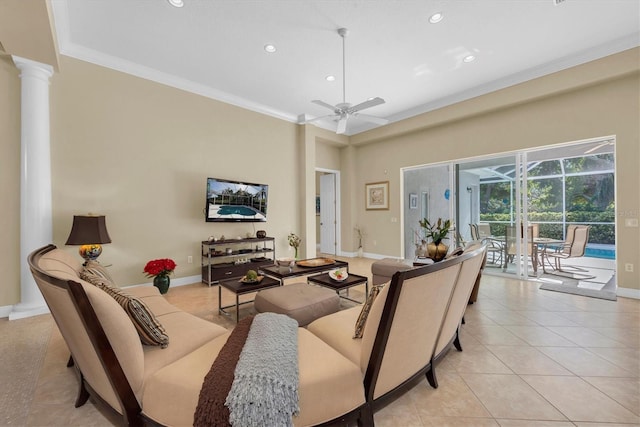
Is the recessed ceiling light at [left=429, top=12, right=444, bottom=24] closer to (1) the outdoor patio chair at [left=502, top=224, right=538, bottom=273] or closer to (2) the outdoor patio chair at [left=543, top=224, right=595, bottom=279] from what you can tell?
(1) the outdoor patio chair at [left=502, top=224, right=538, bottom=273]

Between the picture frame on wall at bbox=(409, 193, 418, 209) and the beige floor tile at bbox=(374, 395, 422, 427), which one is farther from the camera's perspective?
the picture frame on wall at bbox=(409, 193, 418, 209)

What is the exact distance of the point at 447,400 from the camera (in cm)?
166

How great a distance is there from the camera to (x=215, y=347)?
1.50m

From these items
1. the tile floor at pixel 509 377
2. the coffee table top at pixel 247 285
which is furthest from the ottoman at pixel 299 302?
the tile floor at pixel 509 377

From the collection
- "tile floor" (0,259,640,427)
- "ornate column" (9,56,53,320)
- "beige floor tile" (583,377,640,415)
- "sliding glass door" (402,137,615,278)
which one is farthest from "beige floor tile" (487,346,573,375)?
"ornate column" (9,56,53,320)

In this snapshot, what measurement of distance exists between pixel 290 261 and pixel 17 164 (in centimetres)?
322

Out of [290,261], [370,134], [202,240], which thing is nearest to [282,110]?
[370,134]

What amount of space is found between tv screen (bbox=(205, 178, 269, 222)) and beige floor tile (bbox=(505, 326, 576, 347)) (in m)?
3.98

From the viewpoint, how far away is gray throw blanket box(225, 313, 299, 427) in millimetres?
1049

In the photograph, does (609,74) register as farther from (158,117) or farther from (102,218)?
(102,218)

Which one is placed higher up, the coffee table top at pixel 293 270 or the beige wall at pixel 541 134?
the beige wall at pixel 541 134

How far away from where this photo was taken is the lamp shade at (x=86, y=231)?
2975mm

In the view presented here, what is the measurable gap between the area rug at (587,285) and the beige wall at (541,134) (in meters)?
0.29

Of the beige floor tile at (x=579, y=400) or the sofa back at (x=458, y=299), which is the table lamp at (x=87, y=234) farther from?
the beige floor tile at (x=579, y=400)
